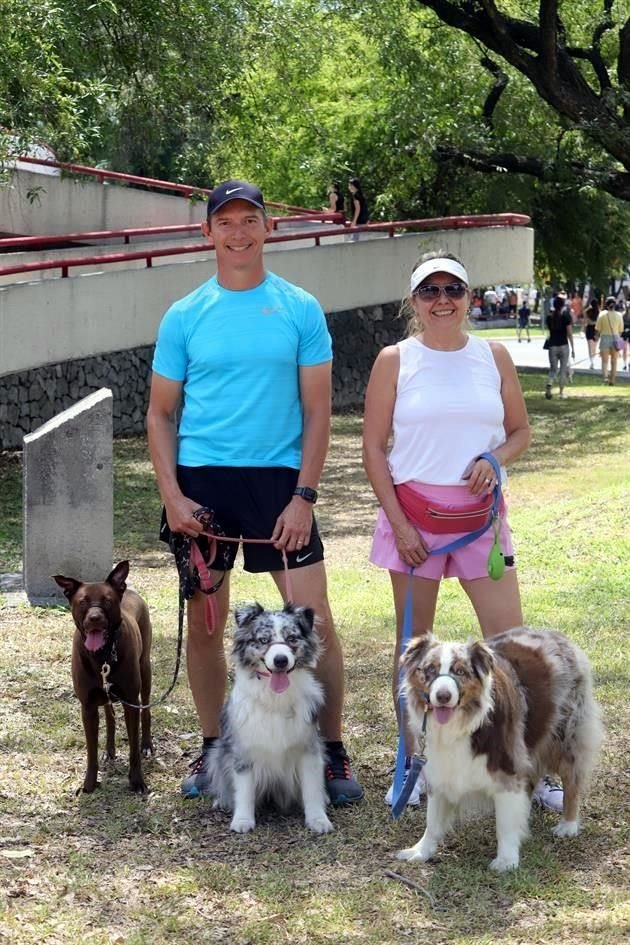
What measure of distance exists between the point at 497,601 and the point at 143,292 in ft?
42.0

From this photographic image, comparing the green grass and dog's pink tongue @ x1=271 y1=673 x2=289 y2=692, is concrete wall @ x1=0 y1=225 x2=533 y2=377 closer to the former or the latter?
dog's pink tongue @ x1=271 y1=673 x2=289 y2=692

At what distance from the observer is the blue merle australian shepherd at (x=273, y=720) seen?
17.1 ft

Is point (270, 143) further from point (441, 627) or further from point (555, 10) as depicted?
point (441, 627)

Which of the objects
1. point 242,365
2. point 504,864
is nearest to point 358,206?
point 242,365

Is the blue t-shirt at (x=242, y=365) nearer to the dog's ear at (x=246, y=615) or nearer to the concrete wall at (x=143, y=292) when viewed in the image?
the dog's ear at (x=246, y=615)

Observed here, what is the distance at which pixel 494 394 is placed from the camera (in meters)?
5.50

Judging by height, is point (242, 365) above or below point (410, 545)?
above

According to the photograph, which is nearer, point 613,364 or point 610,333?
point 610,333

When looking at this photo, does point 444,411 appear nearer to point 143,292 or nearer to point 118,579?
point 118,579

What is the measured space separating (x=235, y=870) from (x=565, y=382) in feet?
85.0

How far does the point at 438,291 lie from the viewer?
5.42 metres

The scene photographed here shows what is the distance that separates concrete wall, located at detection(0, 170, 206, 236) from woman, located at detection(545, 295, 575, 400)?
290 inches

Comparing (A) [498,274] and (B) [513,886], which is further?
(A) [498,274]

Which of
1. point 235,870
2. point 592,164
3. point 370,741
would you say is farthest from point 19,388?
point 235,870
